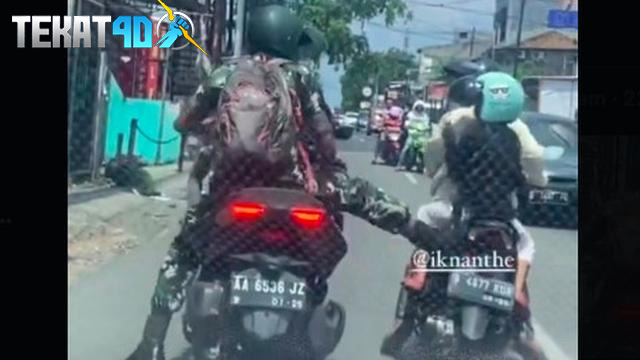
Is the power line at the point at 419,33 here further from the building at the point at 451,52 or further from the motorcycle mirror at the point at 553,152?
the motorcycle mirror at the point at 553,152

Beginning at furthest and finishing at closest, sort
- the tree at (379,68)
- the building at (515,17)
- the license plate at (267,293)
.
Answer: the tree at (379,68) → the building at (515,17) → the license plate at (267,293)

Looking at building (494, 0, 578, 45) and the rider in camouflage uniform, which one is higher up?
building (494, 0, 578, 45)

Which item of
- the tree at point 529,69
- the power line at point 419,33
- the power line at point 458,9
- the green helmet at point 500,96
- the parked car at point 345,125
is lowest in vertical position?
the parked car at point 345,125

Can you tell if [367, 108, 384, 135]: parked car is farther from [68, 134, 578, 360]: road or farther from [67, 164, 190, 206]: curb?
[67, 164, 190, 206]: curb

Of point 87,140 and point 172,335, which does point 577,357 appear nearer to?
point 172,335

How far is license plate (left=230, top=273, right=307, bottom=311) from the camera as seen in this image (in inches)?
201

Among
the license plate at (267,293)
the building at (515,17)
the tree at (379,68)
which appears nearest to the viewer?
the license plate at (267,293)

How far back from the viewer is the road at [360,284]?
5.20 m

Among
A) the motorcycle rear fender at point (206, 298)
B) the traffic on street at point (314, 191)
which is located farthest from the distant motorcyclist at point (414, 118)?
the motorcycle rear fender at point (206, 298)

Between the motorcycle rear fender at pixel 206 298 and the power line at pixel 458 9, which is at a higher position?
the power line at pixel 458 9

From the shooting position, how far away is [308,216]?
202 inches

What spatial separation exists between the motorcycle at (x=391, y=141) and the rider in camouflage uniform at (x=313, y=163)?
0.12 meters

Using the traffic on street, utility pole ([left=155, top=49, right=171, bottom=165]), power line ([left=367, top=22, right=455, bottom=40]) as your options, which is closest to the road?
the traffic on street
